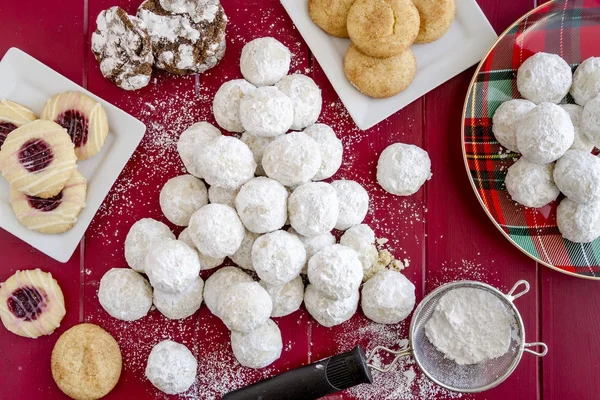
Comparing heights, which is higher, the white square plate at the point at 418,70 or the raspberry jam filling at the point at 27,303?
the white square plate at the point at 418,70

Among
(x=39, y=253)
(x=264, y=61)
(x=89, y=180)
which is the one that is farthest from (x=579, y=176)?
(x=39, y=253)

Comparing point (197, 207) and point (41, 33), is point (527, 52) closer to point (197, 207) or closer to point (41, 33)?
point (197, 207)

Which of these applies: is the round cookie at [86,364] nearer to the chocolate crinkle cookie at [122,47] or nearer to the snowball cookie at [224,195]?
the snowball cookie at [224,195]

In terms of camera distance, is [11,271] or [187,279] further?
[11,271]

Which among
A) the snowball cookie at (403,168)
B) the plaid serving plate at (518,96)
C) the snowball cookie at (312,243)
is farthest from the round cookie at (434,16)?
the snowball cookie at (312,243)

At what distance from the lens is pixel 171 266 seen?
1155mm

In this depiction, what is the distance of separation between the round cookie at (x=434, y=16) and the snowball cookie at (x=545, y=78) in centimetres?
17

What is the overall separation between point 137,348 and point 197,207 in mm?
324

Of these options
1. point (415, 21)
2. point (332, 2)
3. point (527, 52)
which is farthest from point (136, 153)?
point (527, 52)

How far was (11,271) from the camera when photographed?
129cm

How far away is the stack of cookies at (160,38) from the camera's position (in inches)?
48.2

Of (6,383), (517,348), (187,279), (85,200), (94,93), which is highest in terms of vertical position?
(94,93)

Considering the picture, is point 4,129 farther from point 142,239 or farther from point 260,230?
point 260,230

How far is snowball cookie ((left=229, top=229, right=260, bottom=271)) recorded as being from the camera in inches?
48.1
